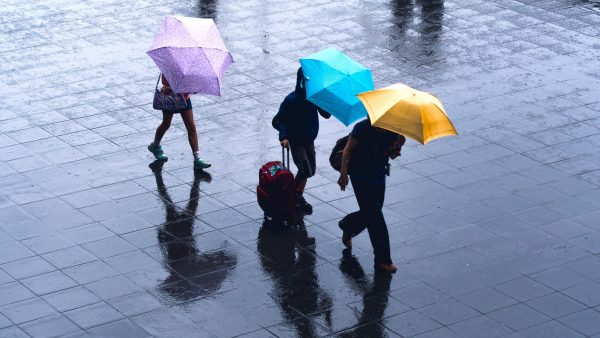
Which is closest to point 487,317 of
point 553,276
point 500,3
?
point 553,276

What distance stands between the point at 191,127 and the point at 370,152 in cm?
326

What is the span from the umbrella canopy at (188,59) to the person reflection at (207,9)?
722 cm

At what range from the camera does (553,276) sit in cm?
1102

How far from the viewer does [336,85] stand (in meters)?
11.4

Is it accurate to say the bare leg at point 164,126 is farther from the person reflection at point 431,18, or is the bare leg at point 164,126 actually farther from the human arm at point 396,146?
the person reflection at point 431,18

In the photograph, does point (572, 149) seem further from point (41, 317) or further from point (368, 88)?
point (41, 317)

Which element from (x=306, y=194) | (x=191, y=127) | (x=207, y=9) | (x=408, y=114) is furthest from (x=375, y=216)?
(x=207, y=9)

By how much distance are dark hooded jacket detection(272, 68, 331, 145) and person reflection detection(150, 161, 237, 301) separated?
4.48ft

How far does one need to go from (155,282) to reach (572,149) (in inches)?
231

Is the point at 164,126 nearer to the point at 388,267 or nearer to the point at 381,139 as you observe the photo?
the point at 381,139

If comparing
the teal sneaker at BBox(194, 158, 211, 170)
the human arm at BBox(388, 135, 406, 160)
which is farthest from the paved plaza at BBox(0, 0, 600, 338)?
the human arm at BBox(388, 135, 406, 160)

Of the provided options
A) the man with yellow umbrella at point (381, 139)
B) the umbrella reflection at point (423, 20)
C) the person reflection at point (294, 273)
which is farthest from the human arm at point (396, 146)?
the umbrella reflection at point (423, 20)

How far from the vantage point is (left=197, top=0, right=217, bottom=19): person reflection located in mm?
20117

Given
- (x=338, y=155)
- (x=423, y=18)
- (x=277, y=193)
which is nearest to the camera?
(x=338, y=155)
